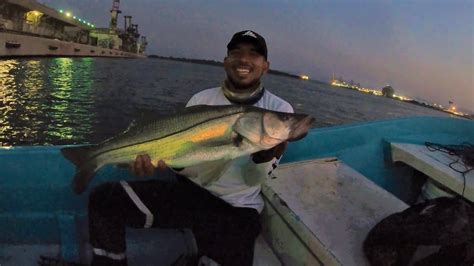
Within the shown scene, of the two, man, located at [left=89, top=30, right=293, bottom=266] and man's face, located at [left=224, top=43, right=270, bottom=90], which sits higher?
man's face, located at [left=224, top=43, right=270, bottom=90]

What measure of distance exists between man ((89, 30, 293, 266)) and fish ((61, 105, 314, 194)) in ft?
1.03

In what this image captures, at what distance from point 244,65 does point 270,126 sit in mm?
964

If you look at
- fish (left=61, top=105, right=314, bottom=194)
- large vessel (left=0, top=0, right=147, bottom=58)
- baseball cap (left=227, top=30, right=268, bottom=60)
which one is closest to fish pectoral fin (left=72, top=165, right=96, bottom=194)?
fish (left=61, top=105, right=314, bottom=194)

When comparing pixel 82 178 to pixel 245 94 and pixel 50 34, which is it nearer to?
pixel 245 94

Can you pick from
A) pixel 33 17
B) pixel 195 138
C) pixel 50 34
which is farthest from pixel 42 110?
pixel 50 34

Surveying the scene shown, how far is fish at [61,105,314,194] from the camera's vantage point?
9.14 ft

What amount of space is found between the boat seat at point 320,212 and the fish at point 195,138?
1021 mm

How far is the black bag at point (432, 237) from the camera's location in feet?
8.53

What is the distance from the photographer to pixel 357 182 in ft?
14.4

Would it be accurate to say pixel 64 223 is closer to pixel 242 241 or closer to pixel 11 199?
pixel 11 199

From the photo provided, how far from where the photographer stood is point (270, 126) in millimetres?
2770

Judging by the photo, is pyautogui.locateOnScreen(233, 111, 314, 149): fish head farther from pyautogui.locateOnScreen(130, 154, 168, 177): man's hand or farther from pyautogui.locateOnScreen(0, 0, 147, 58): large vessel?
pyautogui.locateOnScreen(0, 0, 147, 58): large vessel

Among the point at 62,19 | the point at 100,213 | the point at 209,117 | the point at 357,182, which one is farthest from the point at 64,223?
the point at 62,19

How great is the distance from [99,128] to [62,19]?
240ft
